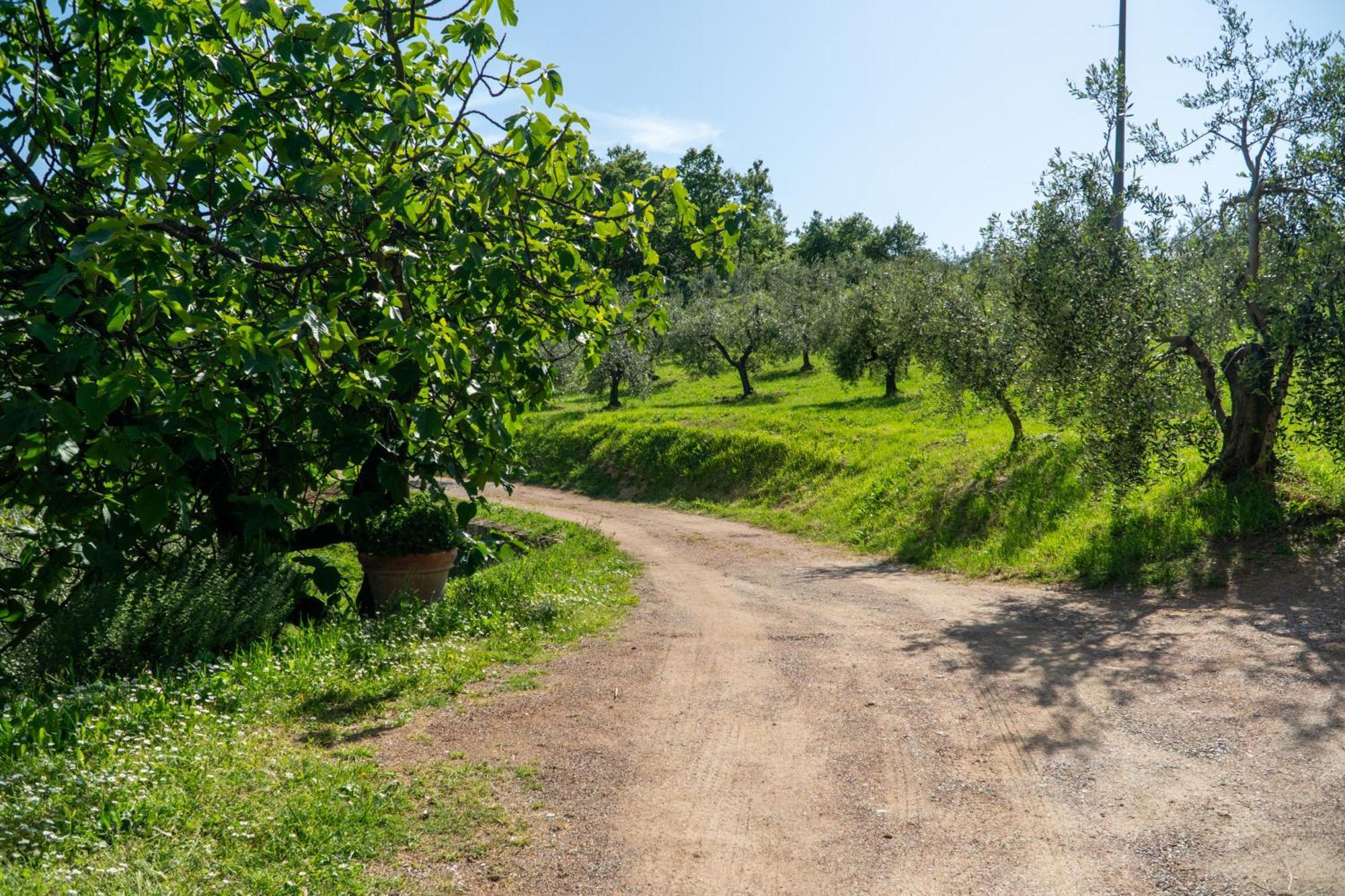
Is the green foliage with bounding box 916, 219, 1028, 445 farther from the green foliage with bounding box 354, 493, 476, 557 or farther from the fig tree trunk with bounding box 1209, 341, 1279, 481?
the green foliage with bounding box 354, 493, 476, 557

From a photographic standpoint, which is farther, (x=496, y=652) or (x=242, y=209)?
(x=496, y=652)

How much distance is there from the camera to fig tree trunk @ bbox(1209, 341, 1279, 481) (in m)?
10.7

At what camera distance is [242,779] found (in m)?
4.78

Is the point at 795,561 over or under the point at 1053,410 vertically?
under

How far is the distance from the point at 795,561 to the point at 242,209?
33.9 feet

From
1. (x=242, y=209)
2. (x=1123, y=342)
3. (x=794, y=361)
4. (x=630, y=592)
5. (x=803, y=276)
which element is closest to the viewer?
(x=242, y=209)

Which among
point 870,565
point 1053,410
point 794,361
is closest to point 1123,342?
point 1053,410

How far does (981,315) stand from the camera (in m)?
17.1

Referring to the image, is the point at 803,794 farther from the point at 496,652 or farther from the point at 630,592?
the point at 630,592

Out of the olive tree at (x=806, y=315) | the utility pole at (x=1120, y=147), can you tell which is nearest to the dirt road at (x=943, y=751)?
the utility pole at (x=1120, y=147)

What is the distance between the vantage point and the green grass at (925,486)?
1091 cm

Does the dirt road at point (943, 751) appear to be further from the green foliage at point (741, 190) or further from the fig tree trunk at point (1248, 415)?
the green foliage at point (741, 190)

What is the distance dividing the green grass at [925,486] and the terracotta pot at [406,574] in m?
1.35

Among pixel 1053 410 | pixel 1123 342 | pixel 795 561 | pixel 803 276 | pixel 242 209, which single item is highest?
pixel 803 276
